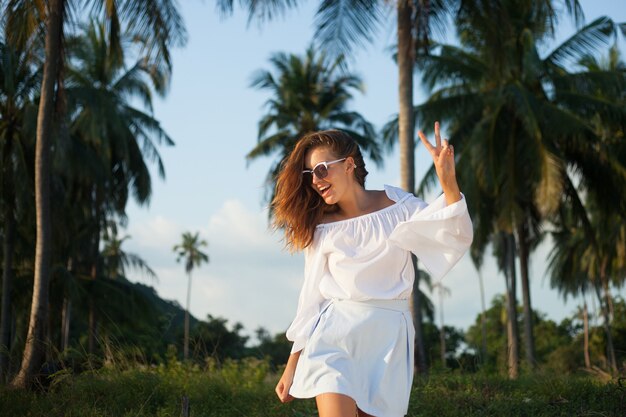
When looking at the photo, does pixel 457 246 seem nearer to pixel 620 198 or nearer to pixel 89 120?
pixel 620 198

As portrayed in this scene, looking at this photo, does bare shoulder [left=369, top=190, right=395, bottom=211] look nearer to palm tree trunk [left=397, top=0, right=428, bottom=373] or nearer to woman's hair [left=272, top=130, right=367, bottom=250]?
woman's hair [left=272, top=130, right=367, bottom=250]

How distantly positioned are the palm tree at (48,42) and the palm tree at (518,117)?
31.9ft

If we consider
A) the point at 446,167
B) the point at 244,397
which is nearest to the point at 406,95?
the point at 244,397

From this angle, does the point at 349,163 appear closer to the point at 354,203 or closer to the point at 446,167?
the point at 354,203

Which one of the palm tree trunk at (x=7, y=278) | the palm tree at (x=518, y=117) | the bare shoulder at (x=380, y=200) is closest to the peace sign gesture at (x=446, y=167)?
the bare shoulder at (x=380, y=200)

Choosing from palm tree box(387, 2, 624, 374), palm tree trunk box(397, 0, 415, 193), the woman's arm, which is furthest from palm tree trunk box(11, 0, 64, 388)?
palm tree box(387, 2, 624, 374)

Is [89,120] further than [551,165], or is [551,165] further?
[89,120]

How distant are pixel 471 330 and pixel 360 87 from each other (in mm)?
33189

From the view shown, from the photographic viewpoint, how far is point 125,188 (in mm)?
29203

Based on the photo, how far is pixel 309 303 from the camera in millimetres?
4133

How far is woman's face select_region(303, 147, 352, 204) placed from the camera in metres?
4.19

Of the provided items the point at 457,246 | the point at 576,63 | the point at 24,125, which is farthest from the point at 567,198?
the point at 457,246

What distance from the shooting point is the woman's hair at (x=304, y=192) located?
4242 millimetres

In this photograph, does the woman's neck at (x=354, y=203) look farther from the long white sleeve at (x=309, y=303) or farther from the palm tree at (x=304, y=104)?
the palm tree at (x=304, y=104)
